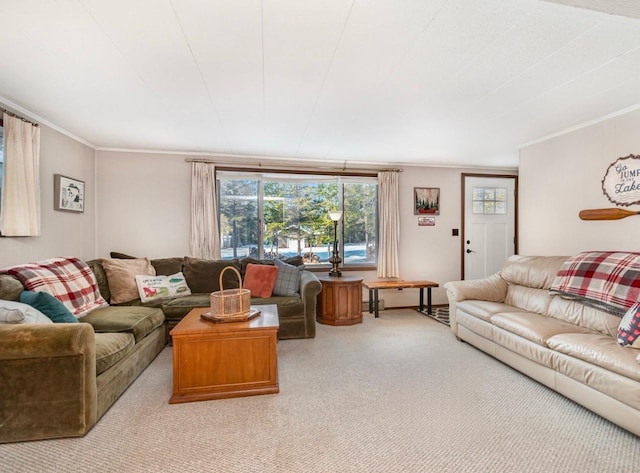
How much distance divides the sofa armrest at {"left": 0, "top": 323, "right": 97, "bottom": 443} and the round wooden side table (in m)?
2.68

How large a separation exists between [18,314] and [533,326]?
3.64 metres

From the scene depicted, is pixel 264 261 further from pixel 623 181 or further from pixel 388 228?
pixel 623 181

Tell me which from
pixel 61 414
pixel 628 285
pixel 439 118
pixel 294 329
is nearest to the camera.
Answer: pixel 61 414

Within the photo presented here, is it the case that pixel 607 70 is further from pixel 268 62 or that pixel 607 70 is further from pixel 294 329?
pixel 294 329

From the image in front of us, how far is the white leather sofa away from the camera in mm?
1880

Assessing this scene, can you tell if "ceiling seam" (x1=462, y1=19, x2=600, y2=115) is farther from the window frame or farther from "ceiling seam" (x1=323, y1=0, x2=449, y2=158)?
the window frame

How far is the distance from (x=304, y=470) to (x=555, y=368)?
1932 mm

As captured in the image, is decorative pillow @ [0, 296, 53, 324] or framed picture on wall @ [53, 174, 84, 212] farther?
framed picture on wall @ [53, 174, 84, 212]

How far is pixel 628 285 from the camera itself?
93.2 inches

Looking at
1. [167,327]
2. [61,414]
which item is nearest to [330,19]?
[61,414]

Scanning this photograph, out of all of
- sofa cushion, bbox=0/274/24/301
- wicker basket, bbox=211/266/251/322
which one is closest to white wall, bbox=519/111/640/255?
wicker basket, bbox=211/266/251/322

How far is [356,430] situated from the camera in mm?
1894

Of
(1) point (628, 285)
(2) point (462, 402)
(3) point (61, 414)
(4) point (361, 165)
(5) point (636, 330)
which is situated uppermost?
(4) point (361, 165)

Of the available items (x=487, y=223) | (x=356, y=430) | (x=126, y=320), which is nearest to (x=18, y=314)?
(x=126, y=320)
